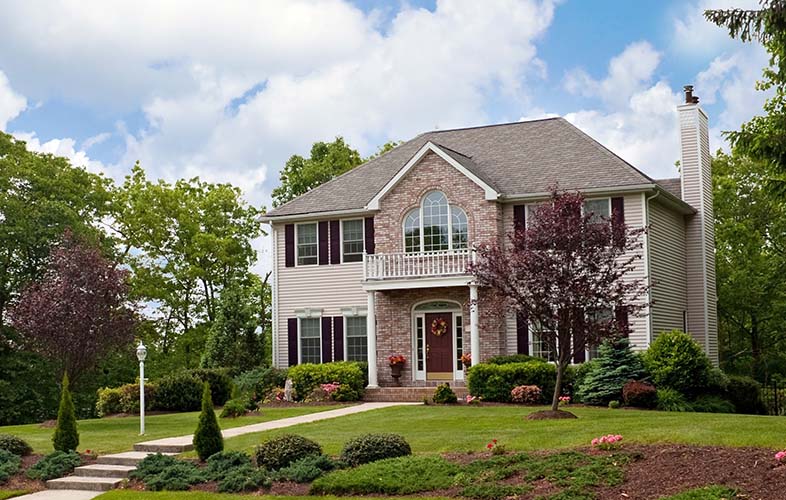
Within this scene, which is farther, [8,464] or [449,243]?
[449,243]

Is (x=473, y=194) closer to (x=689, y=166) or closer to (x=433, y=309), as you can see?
(x=433, y=309)

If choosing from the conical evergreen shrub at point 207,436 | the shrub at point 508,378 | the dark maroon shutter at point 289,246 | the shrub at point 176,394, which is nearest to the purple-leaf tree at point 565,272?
the shrub at point 508,378

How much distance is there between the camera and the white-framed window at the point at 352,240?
30000mm

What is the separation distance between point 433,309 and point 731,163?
16.6m

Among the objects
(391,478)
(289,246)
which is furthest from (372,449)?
(289,246)

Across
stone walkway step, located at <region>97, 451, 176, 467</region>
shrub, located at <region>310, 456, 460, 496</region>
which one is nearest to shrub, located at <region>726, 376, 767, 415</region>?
shrub, located at <region>310, 456, 460, 496</region>

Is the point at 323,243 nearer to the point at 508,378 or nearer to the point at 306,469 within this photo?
the point at 508,378

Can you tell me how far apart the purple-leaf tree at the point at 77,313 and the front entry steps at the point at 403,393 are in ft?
25.0

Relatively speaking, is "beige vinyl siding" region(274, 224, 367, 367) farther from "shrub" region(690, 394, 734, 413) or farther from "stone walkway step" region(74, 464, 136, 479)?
"stone walkway step" region(74, 464, 136, 479)

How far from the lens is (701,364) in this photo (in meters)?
23.6

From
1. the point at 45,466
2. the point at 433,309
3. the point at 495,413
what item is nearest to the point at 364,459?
the point at 45,466

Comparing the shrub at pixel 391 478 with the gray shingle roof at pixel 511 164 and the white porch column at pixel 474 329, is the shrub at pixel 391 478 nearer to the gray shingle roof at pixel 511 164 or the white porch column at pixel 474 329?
the white porch column at pixel 474 329

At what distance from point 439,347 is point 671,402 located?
792cm

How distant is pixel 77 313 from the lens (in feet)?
73.2
